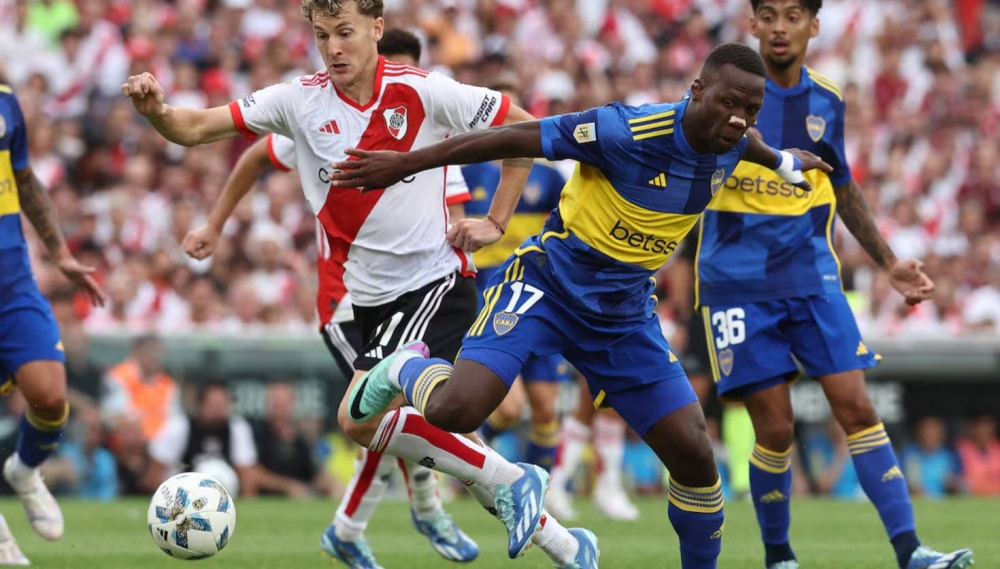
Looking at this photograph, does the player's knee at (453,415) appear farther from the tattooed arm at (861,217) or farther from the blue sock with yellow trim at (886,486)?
the tattooed arm at (861,217)

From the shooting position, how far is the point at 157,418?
14617 millimetres

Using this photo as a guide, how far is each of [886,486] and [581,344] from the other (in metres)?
1.99

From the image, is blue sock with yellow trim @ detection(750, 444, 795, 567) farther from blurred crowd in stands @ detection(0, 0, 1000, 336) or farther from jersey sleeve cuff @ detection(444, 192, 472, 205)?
blurred crowd in stands @ detection(0, 0, 1000, 336)

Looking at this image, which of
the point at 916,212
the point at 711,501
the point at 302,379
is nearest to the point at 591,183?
the point at 711,501

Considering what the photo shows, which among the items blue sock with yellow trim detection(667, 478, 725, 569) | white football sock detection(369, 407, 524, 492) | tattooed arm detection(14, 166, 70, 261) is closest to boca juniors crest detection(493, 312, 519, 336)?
white football sock detection(369, 407, 524, 492)

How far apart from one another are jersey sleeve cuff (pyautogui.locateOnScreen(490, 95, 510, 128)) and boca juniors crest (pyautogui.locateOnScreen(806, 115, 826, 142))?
177 cm

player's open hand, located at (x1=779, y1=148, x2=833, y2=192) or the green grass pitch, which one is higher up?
player's open hand, located at (x1=779, y1=148, x2=833, y2=192)

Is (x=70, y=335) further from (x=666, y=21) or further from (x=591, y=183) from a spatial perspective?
(x=666, y=21)

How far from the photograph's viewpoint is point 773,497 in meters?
7.89

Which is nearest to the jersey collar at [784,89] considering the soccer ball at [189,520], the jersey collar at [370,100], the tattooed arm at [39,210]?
the jersey collar at [370,100]

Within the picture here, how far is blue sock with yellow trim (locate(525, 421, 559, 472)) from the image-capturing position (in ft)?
38.8

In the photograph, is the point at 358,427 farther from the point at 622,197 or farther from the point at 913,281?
the point at 913,281

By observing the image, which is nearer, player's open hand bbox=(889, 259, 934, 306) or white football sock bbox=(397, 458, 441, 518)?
player's open hand bbox=(889, 259, 934, 306)

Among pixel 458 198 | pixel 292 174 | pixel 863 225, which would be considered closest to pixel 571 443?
pixel 458 198
